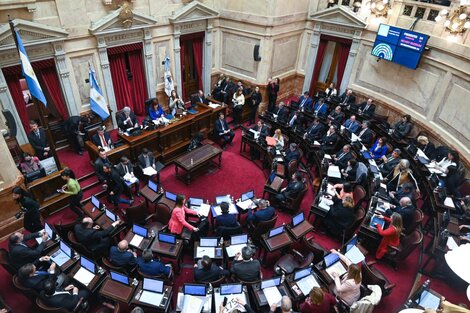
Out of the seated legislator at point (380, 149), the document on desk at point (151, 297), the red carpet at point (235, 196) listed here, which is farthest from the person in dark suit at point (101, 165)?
the seated legislator at point (380, 149)

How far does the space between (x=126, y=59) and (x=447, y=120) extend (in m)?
10.8

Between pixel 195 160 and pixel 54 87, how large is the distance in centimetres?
476

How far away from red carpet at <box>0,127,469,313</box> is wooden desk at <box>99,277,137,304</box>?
130 cm


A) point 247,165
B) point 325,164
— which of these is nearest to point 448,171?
point 325,164

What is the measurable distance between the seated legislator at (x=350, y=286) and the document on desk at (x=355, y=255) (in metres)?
0.69

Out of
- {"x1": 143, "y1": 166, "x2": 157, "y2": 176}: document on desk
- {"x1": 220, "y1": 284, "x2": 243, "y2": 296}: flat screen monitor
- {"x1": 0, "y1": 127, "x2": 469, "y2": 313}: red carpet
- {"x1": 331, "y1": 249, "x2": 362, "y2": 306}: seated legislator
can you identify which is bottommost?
{"x1": 0, "y1": 127, "x2": 469, "y2": 313}: red carpet

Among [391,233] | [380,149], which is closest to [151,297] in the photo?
[391,233]

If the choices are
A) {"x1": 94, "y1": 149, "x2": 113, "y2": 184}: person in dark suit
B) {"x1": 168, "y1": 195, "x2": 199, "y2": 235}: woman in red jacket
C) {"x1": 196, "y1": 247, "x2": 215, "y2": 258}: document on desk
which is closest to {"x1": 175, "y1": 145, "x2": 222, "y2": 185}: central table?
{"x1": 94, "y1": 149, "x2": 113, "y2": 184}: person in dark suit

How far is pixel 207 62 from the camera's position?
13.2 metres

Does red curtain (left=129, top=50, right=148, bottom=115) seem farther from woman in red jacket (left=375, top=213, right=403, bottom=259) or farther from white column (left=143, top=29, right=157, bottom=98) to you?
woman in red jacket (left=375, top=213, right=403, bottom=259)

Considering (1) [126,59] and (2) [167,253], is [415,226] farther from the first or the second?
(1) [126,59]

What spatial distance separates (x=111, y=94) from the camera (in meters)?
10.4

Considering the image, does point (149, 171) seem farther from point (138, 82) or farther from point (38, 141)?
point (138, 82)

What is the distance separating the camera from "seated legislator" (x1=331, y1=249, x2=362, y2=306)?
4727 mm
